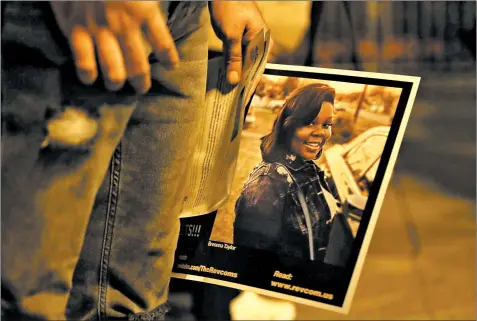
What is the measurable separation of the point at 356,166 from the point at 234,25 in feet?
0.71

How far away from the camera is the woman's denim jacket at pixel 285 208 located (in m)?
0.51

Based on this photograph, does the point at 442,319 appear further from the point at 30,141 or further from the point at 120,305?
the point at 30,141

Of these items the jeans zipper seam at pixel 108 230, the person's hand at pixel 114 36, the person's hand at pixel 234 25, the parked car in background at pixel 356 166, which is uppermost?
the person's hand at pixel 234 25

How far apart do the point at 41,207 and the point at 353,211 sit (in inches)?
13.6

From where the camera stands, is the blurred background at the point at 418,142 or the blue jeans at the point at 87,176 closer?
the blue jeans at the point at 87,176

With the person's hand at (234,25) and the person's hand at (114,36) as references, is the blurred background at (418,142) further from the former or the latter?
the person's hand at (114,36)

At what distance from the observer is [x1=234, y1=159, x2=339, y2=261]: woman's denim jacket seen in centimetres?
51

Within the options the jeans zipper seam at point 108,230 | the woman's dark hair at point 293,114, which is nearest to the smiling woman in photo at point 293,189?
the woman's dark hair at point 293,114

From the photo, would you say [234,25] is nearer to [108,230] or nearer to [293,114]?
[293,114]

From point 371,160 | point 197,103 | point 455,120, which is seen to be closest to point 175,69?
point 197,103

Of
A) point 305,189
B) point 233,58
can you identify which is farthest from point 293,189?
point 233,58

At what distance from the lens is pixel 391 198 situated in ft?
1.75

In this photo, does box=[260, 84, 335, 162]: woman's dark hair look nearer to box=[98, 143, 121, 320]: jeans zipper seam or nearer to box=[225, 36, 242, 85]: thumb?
box=[225, 36, 242, 85]: thumb

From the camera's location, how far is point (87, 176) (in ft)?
1.34
